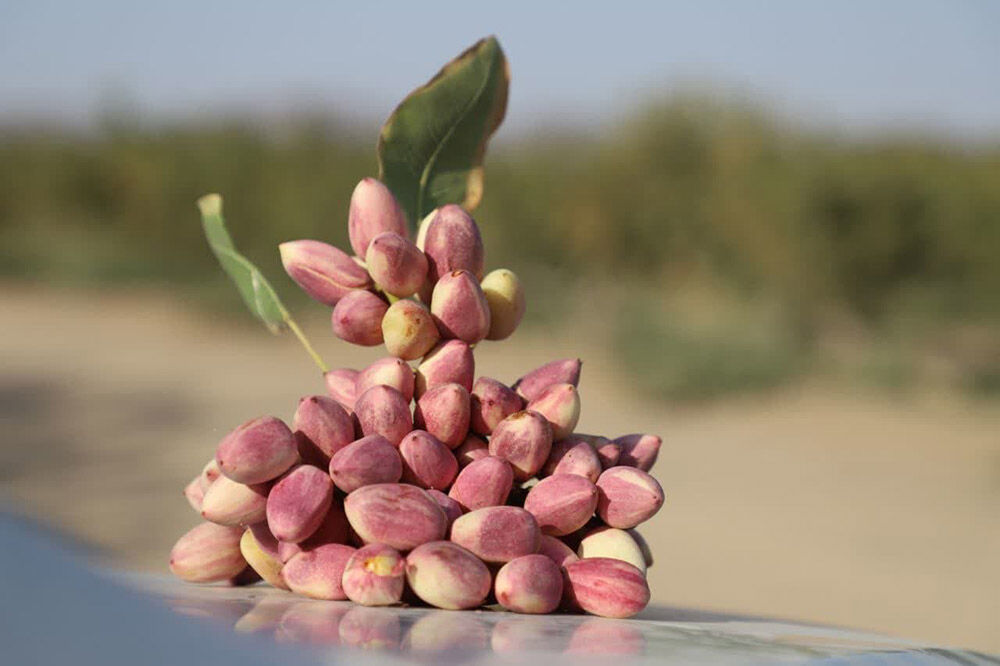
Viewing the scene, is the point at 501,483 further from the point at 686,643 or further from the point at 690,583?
the point at 690,583

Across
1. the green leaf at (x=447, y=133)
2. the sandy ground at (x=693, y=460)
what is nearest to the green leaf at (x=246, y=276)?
the green leaf at (x=447, y=133)

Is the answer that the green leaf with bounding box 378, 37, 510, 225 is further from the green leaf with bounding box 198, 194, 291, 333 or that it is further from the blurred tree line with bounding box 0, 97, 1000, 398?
the blurred tree line with bounding box 0, 97, 1000, 398

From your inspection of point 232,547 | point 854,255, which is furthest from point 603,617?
point 854,255

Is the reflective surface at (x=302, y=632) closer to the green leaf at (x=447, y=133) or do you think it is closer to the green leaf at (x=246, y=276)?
the green leaf at (x=246, y=276)

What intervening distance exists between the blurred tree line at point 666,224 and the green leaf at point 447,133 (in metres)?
5.59

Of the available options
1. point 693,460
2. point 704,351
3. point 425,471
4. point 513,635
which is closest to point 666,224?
point 704,351

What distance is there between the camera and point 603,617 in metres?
0.63

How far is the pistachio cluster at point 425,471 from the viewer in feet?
2.03

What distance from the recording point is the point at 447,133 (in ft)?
2.82

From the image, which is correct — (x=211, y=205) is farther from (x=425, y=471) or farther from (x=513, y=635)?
(x=513, y=635)

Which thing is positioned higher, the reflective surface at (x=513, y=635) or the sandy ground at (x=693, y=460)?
the sandy ground at (x=693, y=460)

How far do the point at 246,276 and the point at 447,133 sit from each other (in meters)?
0.19

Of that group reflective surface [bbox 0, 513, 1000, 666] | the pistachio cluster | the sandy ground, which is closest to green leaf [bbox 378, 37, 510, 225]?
the pistachio cluster

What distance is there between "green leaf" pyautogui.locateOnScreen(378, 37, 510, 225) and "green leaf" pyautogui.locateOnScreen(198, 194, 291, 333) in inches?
4.7
